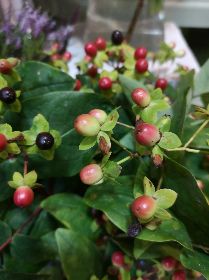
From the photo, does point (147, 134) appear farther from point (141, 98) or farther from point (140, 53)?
point (140, 53)

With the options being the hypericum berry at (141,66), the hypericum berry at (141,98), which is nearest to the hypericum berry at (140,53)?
the hypericum berry at (141,66)

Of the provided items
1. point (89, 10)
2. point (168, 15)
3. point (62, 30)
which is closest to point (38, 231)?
point (62, 30)

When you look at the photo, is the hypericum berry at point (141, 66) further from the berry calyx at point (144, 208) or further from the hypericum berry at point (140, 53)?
the berry calyx at point (144, 208)

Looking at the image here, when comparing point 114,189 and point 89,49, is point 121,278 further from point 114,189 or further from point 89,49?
point 89,49

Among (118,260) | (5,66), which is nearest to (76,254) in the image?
(118,260)

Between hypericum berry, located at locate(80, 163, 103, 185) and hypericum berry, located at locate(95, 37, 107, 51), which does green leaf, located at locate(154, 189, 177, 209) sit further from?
hypericum berry, located at locate(95, 37, 107, 51)

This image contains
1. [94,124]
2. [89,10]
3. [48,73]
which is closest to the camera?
[94,124]
